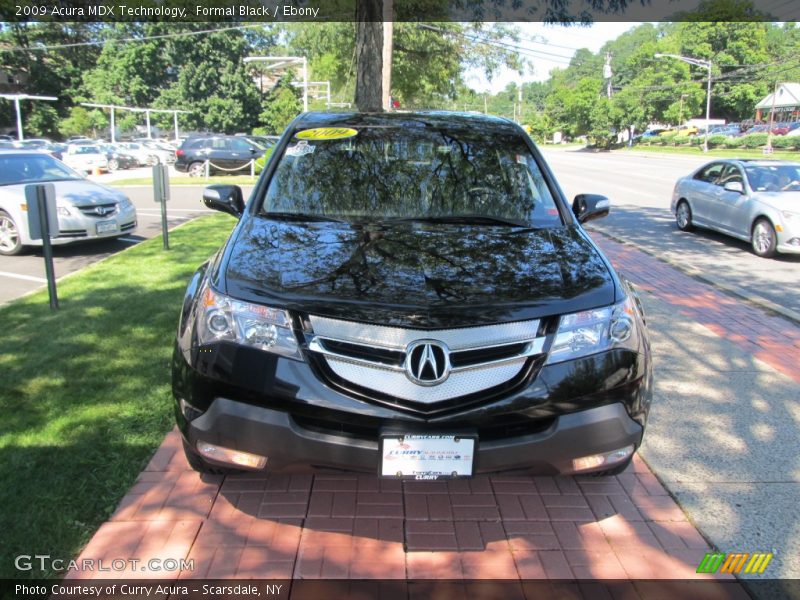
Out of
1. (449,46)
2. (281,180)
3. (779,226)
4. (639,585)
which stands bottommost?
(639,585)

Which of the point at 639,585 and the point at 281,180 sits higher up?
the point at 281,180

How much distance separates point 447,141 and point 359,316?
1983 millimetres

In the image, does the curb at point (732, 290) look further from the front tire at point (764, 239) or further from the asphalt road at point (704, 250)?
the front tire at point (764, 239)

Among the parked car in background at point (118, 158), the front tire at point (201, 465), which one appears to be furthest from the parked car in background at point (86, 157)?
the front tire at point (201, 465)

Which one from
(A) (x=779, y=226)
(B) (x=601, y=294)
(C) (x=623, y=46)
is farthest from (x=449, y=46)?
(C) (x=623, y=46)

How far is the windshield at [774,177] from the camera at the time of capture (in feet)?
32.9

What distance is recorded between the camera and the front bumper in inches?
95.8

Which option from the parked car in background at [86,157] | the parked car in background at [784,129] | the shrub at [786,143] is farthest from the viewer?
the parked car in background at [784,129]

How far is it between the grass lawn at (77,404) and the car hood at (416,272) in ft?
4.27

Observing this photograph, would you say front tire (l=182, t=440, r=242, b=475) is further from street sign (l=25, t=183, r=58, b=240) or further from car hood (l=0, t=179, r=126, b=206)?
car hood (l=0, t=179, r=126, b=206)

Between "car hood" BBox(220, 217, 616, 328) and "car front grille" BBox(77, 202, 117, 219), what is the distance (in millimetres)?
6734

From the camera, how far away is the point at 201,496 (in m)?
3.12

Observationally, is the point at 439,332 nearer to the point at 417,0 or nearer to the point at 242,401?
the point at 242,401

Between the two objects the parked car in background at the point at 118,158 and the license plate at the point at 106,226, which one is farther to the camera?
the parked car in background at the point at 118,158
